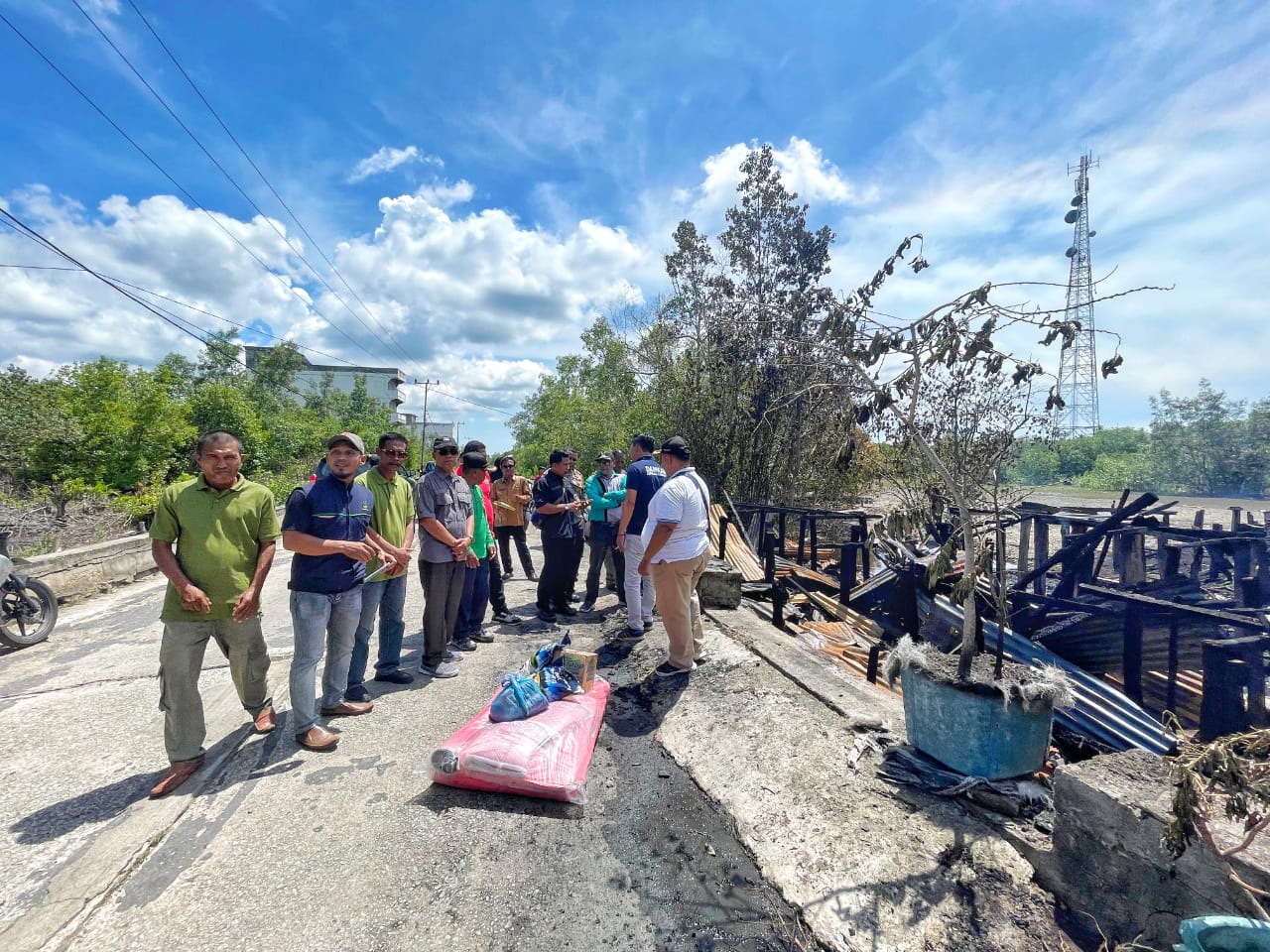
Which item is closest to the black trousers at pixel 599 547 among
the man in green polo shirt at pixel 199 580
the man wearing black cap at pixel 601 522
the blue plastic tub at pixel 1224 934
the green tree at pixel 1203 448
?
the man wearing black cap at pixel 601 522

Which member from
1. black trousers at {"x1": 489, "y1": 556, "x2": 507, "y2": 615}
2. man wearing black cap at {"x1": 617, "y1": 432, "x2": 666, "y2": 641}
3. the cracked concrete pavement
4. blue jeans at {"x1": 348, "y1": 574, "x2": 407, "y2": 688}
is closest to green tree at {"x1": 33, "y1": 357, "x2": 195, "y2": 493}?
the cracked concrete pavement

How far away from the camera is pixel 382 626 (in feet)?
13.4

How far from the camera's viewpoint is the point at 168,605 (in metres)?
2.79

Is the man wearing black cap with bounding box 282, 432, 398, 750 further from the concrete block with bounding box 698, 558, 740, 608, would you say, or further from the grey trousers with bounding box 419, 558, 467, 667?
the concrete block with bounding box 698, 558, 740, 608

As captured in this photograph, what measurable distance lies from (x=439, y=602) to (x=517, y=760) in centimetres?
179

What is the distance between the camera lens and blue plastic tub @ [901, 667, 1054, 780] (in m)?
2.54

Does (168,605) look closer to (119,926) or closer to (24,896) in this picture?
(24,896)

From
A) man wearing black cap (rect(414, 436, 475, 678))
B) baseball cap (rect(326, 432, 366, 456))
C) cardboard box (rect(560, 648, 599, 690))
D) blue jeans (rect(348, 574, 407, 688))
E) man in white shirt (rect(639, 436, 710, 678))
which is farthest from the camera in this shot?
man wearing black cap (rect(414, 436, 475, 678))

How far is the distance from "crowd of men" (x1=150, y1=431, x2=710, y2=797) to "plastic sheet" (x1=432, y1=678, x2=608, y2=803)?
0.96 meters

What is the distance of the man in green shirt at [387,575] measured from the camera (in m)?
3.71

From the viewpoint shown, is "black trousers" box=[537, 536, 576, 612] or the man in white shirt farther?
"black trousers" box=[537, 536, 576, 612]

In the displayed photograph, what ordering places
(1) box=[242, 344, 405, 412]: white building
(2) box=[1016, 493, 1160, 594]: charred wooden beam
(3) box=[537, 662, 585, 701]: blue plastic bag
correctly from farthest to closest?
1. (1) box=[242, 344, 405, 412]: white building
2. (2) box=[1016, 493, 1160, 594]: charred wooden beam
3. (3) box=[537, 662, 585, 701]: blue plastic bag

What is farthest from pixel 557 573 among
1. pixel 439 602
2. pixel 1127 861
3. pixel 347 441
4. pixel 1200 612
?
pixel 1200 612

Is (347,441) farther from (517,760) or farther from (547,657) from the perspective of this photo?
(517,760)
